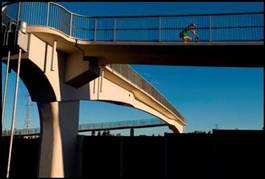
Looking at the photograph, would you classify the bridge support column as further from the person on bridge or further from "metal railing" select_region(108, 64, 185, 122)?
the person on bridge

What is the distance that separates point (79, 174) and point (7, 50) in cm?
799

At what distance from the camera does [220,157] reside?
18203 millimetres

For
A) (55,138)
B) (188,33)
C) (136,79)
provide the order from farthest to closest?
(136,79), (55,138), (188,33)

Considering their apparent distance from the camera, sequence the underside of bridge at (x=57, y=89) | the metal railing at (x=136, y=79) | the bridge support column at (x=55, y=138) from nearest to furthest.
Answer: the underside of bridge at (x=57, y=89)
the bridge support column at (x=55, y=138)
the metal railing at (x=136, y=79)

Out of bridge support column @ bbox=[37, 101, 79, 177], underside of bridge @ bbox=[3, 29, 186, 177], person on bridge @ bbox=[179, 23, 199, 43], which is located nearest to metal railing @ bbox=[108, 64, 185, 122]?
underside of bridge @ bbox=[3, 29, 186, 177]

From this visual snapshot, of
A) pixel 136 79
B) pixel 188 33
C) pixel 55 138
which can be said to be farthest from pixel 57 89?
pixel 136 79

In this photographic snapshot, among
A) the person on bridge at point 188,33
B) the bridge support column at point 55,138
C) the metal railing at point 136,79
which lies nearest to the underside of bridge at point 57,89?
the bridge support column at point 55,138

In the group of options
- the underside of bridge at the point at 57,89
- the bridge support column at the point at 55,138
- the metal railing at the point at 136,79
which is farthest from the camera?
the metal railing at the point at 136,79

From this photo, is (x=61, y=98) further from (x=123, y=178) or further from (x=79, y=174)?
(x=123, y=178)

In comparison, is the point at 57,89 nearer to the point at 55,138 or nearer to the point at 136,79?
the point at 55,138

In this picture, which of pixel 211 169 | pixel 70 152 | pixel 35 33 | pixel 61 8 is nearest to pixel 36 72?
pixel 35 33

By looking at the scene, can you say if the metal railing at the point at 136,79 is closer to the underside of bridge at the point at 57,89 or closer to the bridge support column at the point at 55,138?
the underside of bridge at the point at 57,89

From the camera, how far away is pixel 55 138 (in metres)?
16.2

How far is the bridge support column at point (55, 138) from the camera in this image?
15883 millimetres
